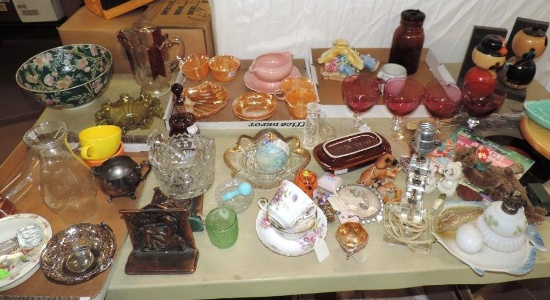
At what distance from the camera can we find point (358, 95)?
1241 millimetres

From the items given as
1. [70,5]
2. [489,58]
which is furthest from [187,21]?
[70,5]

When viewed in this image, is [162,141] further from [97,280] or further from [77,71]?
[77,71]

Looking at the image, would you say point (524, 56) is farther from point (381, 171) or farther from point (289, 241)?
point (289, 241)

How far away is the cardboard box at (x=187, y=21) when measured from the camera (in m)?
1.49

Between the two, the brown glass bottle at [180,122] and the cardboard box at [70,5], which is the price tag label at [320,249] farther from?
the cardboard box at [70,5]

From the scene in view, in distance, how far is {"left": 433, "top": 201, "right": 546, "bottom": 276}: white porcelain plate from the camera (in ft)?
2.89

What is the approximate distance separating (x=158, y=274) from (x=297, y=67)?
3.16ft

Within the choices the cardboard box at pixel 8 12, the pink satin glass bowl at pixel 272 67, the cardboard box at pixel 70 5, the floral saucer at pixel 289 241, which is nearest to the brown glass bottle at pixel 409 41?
the pink satin glass bowl at pixel 272 67

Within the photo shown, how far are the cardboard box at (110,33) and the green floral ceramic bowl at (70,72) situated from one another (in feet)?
0.16

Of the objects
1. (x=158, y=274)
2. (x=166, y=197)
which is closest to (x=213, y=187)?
(x=166, y=197)

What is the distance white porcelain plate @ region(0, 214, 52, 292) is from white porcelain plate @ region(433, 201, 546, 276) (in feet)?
3.11

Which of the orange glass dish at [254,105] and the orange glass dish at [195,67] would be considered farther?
the orange glass dish at [195,67]

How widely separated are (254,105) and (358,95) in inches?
14.1

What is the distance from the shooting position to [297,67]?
5.01ft
